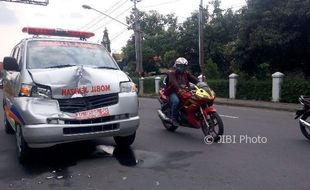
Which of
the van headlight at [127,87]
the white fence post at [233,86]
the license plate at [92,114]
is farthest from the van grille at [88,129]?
the white fence post at [233,86]

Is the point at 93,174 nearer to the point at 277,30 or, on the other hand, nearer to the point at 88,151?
the point at 88,151

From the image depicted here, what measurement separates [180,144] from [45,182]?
10.3 ft

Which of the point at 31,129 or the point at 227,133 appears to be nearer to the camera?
the point at 31,129

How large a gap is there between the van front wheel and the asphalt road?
0.15m

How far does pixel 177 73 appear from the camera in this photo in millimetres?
9234

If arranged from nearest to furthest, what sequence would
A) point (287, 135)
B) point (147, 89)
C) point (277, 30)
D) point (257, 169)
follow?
point (257, 169) → point (287, 135) → point (277, 30) → point (147, 89)

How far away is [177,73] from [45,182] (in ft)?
14.6

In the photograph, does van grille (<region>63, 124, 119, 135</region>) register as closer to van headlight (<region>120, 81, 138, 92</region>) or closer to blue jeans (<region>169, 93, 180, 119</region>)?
van headlight (<region>120, 81, 138, 92</region>)

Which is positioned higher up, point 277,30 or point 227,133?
point 277,30

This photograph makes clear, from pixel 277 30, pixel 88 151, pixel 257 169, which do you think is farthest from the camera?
pixel 277 30

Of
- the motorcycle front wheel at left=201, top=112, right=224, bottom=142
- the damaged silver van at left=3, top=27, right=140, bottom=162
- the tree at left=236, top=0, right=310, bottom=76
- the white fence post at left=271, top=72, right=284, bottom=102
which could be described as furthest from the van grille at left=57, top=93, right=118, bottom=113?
the tree at left=236, top=0, right=310, bottom=76

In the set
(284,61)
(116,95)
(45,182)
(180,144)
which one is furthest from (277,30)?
(45,182)

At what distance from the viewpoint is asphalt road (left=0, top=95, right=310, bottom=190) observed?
17.8 ft

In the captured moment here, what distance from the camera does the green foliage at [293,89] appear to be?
59.7ft
